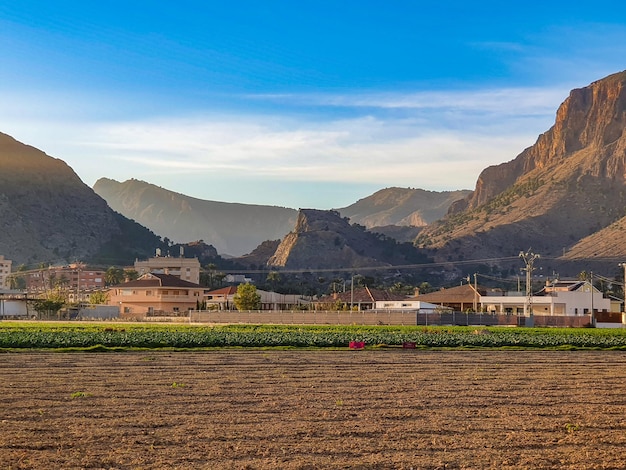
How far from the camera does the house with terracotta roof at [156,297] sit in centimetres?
11225

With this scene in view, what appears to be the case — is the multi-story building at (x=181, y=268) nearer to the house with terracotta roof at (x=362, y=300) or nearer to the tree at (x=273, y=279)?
the tree at (x=273, y=279)

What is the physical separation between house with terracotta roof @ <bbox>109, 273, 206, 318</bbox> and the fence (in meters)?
23.4

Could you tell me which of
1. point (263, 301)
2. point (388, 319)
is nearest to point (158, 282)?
point (263, 301)

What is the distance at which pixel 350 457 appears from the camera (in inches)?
691

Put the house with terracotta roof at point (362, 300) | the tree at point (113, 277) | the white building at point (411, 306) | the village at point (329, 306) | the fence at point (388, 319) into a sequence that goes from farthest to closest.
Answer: the tree at point (113, 277) < the house with terracotta roof at point (362, 300) < the white building at point (411, 306) < the village at point (329, 306) < the fence at point (388, 319)

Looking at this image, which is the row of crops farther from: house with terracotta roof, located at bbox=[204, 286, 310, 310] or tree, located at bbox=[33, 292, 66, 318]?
tree, located at bbox=[33, 292, 66, 318]

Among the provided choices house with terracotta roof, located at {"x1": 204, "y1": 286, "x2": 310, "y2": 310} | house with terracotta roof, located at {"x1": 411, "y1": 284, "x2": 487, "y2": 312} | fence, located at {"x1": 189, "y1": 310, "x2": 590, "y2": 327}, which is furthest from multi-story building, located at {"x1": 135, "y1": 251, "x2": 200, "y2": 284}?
fence, located at {"x1": 189, "y1": 310, "x2": 590, "y2": 327}

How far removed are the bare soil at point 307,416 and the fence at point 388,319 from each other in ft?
154

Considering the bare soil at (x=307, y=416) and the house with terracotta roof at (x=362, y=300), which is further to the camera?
the house with terracotta roof at (x=362, y=300)

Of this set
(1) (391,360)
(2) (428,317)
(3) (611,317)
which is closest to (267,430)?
(1) (391,360)

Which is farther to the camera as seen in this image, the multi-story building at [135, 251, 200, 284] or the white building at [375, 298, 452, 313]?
the multi-story building at [135, 251, 200, 284]

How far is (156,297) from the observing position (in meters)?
112

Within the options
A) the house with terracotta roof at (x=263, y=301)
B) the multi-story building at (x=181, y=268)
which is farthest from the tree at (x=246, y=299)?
the multi-story building at (x=181, y=268)

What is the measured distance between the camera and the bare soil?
57.5 feet
